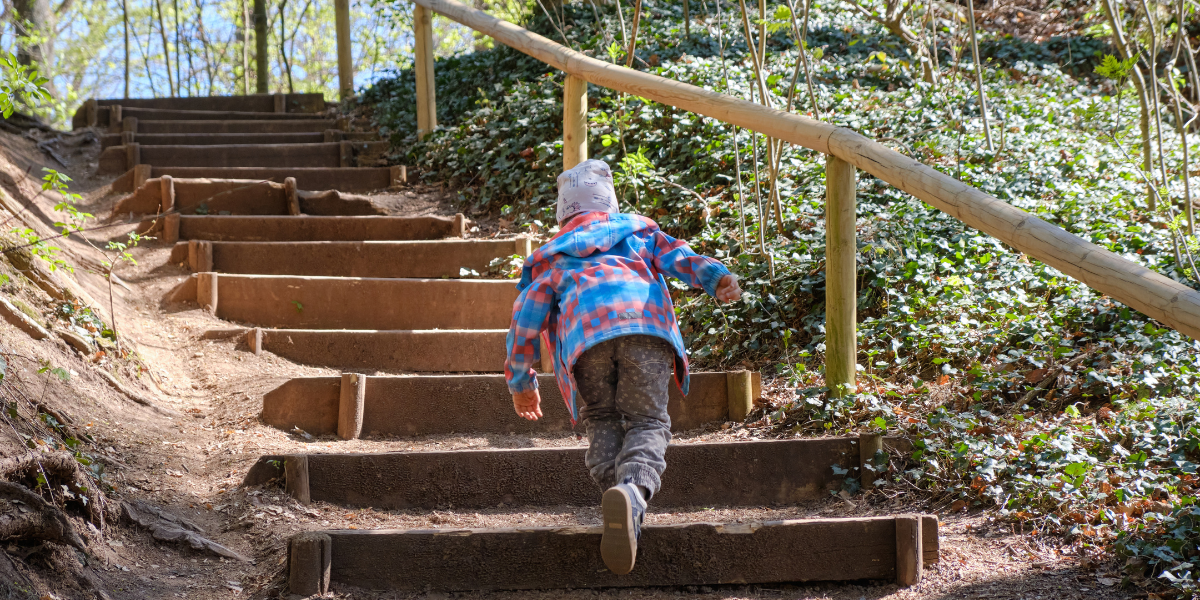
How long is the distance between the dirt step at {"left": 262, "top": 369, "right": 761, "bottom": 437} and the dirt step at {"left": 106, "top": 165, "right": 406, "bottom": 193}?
126 inches

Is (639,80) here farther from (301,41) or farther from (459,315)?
(301,41)

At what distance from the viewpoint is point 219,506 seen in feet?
8.38

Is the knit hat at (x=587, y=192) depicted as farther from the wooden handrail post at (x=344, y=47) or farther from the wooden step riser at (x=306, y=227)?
the wooden handrail post at (x=344, y=47)

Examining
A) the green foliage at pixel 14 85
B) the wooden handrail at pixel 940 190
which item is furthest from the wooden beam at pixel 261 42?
the green foliage at pixel 14 85

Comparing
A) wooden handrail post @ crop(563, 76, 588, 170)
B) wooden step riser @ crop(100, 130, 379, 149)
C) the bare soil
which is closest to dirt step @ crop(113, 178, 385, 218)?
wooden step riser @ crop(100, 130, 379, 149)

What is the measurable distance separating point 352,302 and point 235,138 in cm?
363

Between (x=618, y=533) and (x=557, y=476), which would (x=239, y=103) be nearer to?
(x=557, y=476)

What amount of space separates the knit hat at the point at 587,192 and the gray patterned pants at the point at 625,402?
1.38ft

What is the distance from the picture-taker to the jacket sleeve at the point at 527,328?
88.8 inches

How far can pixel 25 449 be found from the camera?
216 cm

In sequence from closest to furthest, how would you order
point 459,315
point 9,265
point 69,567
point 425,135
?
1. point 69,567
2. point 9,265
3. point 459,315
4. point 425,135

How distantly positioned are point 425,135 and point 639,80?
12.0 ft

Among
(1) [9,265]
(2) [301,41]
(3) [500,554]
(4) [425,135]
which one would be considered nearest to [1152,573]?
(3) [500,554]

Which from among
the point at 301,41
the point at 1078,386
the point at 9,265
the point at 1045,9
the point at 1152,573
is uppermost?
the point at 301,41
